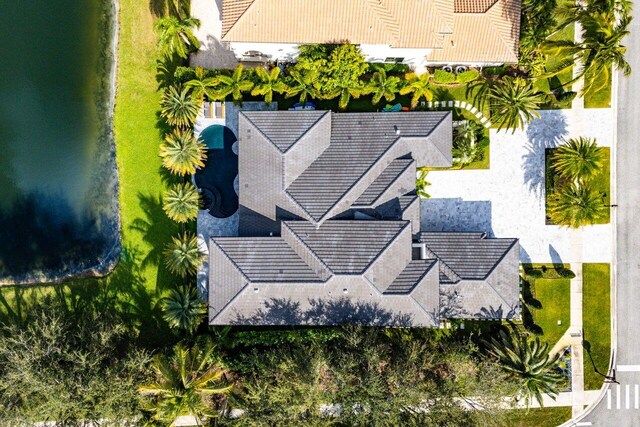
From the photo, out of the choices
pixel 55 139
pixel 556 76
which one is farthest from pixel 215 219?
pixel 556 76

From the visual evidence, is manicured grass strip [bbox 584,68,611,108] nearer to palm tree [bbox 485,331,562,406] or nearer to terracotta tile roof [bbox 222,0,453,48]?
terracotta tile roof [bbox 222,0,453,48]

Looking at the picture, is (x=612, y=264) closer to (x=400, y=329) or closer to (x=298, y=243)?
(x=400, y=329)

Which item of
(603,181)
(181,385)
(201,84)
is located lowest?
(181,385)

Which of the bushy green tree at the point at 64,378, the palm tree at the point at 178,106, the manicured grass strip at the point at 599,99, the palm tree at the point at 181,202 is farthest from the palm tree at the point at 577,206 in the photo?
the bushy green tree at the point at 64,378

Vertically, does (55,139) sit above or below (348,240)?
above

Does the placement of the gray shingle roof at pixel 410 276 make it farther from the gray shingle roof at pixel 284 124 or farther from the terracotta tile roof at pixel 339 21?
the terracotta tile roof at pixel 339 21

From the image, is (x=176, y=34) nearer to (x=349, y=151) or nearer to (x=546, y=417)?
(x=349, y=151)

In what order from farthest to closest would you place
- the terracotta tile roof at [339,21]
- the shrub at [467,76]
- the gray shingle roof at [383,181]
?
the shrub at [467,76] → the gray shingle roof at [383,181] → the terracotta tile roof at [339,21]
